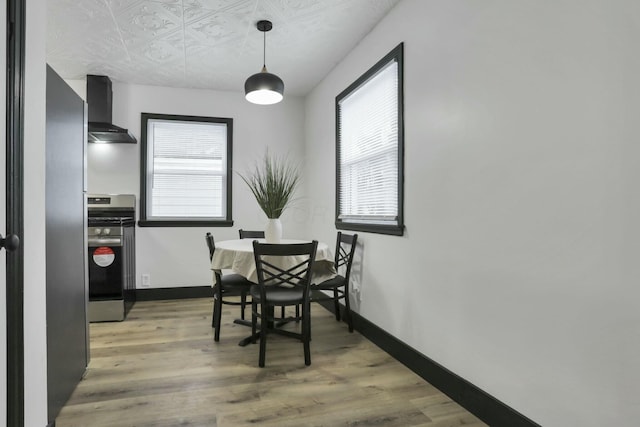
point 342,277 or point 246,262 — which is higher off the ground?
point 246,262

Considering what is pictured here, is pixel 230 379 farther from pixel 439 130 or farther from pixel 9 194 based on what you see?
pixel 439 130

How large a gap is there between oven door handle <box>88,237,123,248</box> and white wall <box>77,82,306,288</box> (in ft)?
2.45

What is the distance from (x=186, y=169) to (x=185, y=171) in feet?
0.10

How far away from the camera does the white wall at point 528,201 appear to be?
4.50 feet

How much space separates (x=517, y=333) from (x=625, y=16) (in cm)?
→ 135

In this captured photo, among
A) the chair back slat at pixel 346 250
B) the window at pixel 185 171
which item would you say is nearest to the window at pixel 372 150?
the chair back slat at pixel 346 250

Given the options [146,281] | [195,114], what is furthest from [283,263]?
[195,114]

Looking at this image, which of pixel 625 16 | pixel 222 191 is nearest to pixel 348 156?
pixel 222 191

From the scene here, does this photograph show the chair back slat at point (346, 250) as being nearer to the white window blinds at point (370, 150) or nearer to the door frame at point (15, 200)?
the white window blinds at point (370, 150)

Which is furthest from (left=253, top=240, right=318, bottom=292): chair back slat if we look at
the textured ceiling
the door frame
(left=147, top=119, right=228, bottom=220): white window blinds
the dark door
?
(left=147, top=119, right=228, bottom=220): white window blinds

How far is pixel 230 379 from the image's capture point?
2.44 meters

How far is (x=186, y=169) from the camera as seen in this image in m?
4.79

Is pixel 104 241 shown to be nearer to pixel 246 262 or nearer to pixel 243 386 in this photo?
pixel 246 262

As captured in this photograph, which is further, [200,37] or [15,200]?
[200,37]
